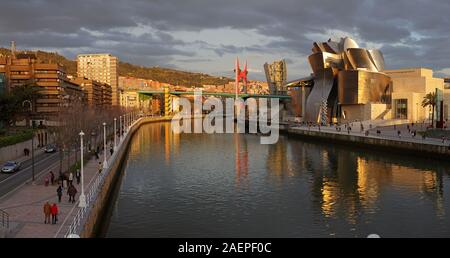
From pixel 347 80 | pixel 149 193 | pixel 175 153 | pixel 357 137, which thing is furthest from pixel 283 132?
pixel 149 193

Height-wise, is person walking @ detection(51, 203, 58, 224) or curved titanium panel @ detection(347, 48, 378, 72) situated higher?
curved titanium panel @ detection(347, 48, 378, 72)

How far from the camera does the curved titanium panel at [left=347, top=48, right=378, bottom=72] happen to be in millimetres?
78812

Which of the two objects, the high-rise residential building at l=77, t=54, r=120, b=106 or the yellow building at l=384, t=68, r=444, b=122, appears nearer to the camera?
the yellow building at l=384, t=68, r=444, b=122

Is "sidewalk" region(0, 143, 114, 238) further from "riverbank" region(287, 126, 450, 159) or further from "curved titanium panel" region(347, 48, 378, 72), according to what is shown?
"curved titanium panel" region(347, 48, 378, 72)

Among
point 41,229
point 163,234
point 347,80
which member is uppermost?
point 347,80

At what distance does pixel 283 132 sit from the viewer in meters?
77.5

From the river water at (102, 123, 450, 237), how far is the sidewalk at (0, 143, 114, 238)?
218 cm

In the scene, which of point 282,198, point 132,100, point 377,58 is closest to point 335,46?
point 377,58

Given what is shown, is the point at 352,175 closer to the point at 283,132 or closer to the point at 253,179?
the point at 253,179

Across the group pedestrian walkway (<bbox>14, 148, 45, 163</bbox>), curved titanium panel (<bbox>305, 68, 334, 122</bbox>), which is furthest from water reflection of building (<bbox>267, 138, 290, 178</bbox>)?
curved titanium panel (<bbox>305, 68, 334, 122</bbox>)

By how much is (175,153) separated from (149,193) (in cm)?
2053

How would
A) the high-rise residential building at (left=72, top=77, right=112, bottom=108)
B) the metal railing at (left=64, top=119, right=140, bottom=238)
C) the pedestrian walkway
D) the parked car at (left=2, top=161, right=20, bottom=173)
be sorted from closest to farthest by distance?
the metal railing at (left=64, top=119, right=140, bottom=238) → the parked car at (left=2, top=161, right=20, bottom=173) → the pedestrian walkway → the high-rise residential building at (left=72, top=77, right=112, bottom=108)

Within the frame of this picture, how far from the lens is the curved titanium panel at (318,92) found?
3219 inches
